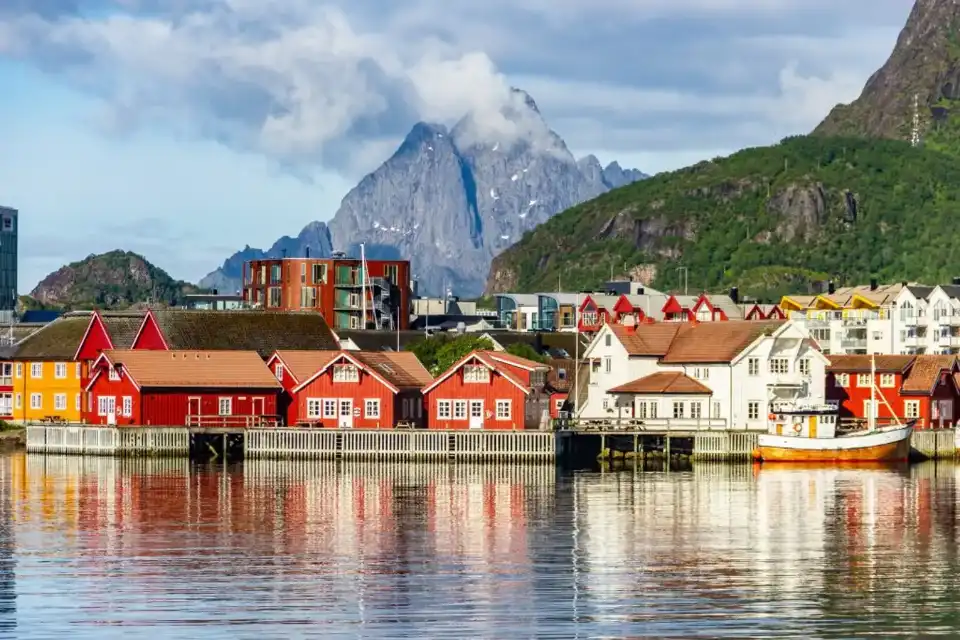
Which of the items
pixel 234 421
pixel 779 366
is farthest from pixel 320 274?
pixel 779 366

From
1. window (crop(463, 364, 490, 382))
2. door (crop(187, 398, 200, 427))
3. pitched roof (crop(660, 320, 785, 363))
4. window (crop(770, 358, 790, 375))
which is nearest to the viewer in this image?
window (crop(463, 364, 490, 382))

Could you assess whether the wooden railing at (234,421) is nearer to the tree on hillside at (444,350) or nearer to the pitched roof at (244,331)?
the pitched roof at (244,331)

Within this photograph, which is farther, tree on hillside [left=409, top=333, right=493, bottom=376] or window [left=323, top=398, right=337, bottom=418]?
tree on hillside [left=409, top=333, right=493, bottom=376]

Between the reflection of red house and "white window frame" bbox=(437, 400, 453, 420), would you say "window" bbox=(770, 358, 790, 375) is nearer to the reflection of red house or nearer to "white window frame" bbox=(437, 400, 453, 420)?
the reflection of red house

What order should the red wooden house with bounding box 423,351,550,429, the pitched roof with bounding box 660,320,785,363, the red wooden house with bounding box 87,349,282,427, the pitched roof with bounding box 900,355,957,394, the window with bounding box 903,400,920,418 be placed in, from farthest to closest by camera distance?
the window with bounding box 903,400,920,418 → the pitched roof with bounding box 900,355,957,394 → the red wooden house with bounding box 87,349,282,427 → the pitched roof with bounding box 660,320,785,363 → the red wooden house with bounding box 423,351,550,429

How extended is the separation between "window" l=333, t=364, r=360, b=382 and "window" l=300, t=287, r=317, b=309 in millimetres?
72691

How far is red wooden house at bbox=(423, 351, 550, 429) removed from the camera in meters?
108

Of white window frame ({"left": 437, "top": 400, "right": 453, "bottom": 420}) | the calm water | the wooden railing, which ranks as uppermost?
white window frame ({"left": 437, "top": 400, "right": 453, "bottom": 420})

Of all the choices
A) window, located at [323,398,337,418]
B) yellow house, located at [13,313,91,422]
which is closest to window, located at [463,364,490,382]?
window, located at [323,398,337,418]

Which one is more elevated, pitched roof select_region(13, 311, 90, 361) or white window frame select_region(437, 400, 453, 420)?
pitched roof select_region(13, 311, 90, 361)

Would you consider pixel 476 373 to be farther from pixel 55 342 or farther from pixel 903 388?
pixel 55 342

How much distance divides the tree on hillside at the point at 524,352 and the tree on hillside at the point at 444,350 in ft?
8.79

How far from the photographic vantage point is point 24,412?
421ft

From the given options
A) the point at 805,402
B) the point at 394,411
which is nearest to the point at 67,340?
the point at 394,411
